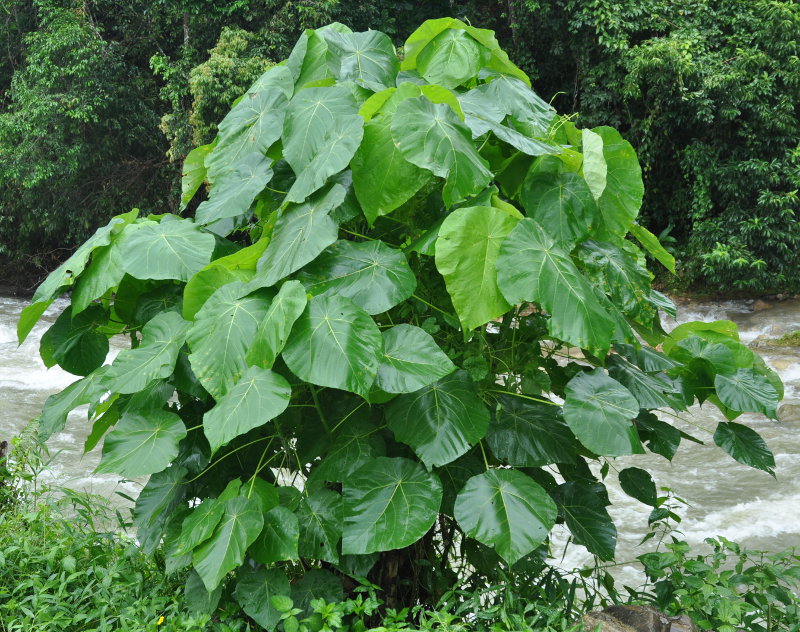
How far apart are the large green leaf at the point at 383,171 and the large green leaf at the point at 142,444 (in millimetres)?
537

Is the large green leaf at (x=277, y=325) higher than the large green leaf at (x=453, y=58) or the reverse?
the reverse

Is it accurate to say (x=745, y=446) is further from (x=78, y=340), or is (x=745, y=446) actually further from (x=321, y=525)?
(x=78, y=340)

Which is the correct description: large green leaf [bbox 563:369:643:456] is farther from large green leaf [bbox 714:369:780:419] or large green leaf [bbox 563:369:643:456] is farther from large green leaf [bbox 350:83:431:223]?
large green leaf [bbox 350:83:431:223]

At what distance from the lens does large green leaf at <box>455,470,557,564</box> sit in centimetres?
129

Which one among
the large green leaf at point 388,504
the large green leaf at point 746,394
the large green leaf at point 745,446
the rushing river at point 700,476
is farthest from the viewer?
the rushing river at point 700,476

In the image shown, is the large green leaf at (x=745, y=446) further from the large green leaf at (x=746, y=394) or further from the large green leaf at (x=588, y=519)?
the large green leaf at (x=588, y=519)

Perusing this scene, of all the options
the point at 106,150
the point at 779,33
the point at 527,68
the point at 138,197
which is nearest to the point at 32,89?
the point at 106,150

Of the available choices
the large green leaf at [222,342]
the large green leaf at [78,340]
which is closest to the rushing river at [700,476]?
the large green leaf at [78,340]

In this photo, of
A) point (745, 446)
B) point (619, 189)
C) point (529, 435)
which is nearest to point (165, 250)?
point (529, 435)

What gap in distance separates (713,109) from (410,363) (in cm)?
845

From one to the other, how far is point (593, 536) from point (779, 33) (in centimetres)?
853

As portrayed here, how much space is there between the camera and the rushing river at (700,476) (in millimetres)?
4035

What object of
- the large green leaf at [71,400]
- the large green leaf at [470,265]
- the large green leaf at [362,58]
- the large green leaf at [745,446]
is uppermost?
the large green leaf at [362,58]

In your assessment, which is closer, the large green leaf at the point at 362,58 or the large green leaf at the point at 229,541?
the large green leaf at the point at 229,541
